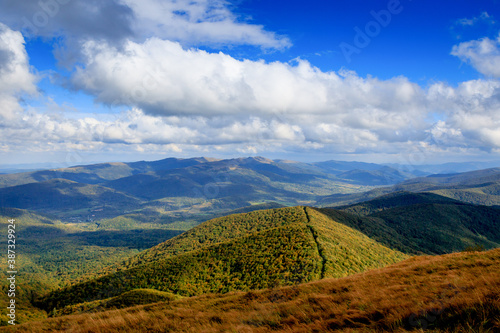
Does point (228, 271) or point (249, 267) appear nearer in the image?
point (249, 267)

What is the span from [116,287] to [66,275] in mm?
151003

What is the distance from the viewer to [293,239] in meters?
53.8

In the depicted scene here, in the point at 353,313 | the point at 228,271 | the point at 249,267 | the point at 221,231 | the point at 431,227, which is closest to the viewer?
the point at 353,313

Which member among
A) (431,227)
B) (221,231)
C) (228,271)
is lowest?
(431,227)

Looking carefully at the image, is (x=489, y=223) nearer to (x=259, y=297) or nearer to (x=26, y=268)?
(x=259, y=297)

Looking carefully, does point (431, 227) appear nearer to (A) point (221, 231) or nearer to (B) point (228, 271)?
(A) point (221, 231)

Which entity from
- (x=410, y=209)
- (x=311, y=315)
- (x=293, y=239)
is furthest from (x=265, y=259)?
(x=410, y=209)

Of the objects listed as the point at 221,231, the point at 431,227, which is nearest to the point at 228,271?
the point at 221,231

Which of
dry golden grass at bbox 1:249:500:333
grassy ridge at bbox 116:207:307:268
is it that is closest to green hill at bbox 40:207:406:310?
dry golden grass at bbox 1:249:500:333

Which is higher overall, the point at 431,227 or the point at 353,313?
the point at 353,313

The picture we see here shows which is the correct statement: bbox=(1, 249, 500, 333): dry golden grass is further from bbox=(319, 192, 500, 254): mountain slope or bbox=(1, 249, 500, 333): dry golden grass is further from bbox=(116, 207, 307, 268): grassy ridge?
bbox=(319, 192, 500, 254): mountain slope

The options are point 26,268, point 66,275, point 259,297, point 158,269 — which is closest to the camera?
point 259,297

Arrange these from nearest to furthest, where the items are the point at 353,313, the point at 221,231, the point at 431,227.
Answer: the point at 353,313, the point at 221,231, the point at 431,227

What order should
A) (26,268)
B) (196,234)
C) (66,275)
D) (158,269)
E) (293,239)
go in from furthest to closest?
(26,268)
(66,275)
(196,234)
(158,269)
(293,239)
